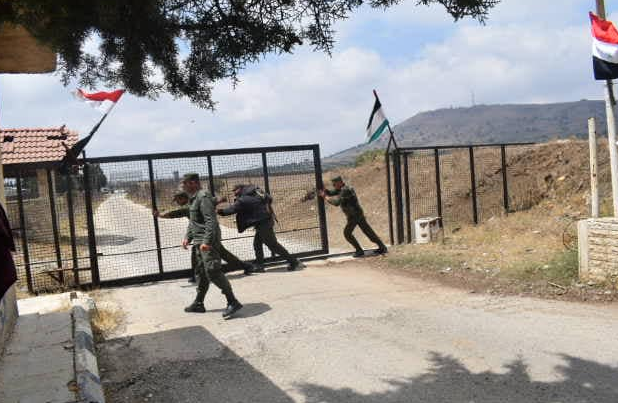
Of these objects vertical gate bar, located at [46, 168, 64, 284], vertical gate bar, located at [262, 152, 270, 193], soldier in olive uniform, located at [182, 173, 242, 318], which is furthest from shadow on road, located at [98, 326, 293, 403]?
vertical gate bar, located at [262, 152, 270, 193]

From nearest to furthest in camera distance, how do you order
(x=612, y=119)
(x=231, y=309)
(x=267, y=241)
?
1. (x=231, y=309)
2. (x=612, y=119)
3. (x=267, y=241)

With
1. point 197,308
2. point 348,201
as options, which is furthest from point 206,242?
point 348,201

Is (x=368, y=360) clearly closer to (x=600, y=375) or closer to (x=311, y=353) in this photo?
(x=311, y=353)

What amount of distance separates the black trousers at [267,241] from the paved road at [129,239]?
57.3 inches

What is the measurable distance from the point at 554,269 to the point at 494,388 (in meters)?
4.04

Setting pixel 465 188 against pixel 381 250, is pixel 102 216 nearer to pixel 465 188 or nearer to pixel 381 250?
pixel 381 250

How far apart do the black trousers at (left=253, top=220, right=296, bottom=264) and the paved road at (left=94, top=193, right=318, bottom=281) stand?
1.46 m

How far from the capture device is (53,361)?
4.74 meters

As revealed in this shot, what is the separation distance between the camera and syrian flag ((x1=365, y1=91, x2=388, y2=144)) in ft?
37.5

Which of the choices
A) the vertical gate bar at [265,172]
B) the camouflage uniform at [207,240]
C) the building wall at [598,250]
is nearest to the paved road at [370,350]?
the camouflage uniform at [207,240]

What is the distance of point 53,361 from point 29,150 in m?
9.49

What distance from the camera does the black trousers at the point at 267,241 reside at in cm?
962

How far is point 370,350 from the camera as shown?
5152 mm

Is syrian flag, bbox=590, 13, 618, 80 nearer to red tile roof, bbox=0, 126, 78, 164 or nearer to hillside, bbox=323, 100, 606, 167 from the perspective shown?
red tile roof, bbox=0, 126, 78, 164
